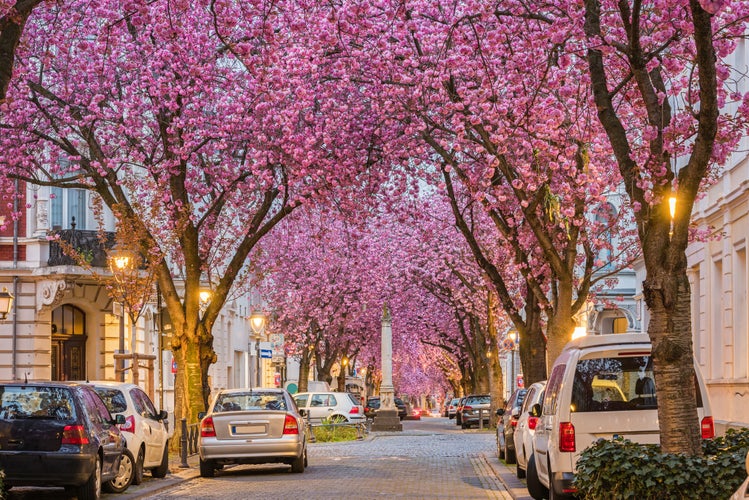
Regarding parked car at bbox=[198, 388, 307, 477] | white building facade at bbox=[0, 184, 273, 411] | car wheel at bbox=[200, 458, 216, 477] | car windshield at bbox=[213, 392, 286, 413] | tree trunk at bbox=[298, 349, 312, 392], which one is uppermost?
white building facade at bbox=[0, 184, 273, 411]

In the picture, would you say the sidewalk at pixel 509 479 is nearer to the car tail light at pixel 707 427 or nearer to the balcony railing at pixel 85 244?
the car tail light at pixel 707 427

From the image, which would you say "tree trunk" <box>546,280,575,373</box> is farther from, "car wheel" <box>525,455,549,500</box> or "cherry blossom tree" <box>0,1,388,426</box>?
"car wheel" <box>525,455,549,500</box>

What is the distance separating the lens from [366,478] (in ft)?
70.8

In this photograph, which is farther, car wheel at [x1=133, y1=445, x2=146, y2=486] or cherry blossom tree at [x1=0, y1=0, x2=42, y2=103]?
car wheel at [x1=133, y1=445, x2=146, y2=486]

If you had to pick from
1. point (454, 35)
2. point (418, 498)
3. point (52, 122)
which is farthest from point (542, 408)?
point (52, 122)

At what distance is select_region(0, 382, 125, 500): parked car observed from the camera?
15.6m

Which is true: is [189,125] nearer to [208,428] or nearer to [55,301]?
[208,428]

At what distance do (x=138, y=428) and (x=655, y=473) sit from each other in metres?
10.2

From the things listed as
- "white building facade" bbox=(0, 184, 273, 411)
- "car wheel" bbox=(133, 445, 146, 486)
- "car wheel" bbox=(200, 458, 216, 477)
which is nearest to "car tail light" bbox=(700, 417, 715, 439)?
"car wheel" bbox=(133, 445, 146, 486)

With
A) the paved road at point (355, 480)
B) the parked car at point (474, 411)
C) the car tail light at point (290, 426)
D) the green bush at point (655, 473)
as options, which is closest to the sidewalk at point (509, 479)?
the paved road at point (355, 480)

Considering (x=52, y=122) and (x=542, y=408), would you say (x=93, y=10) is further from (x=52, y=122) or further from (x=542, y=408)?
(x=542, y=408)

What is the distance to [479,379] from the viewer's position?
58.3 meters

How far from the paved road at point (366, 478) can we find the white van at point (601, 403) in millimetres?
4329

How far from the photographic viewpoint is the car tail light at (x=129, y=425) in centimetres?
1923
